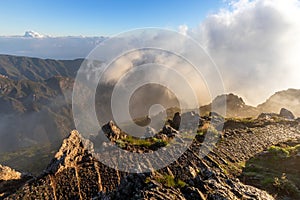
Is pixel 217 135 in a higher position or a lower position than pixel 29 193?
higher

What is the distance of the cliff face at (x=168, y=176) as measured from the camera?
2216cm

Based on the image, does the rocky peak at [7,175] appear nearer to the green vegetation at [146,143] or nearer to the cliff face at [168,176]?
the cliff face at [168,176]

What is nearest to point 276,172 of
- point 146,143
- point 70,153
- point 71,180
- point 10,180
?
point 146,143

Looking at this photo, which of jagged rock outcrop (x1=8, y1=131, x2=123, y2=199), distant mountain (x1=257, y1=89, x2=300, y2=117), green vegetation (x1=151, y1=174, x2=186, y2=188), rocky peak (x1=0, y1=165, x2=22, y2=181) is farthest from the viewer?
distant mountain (x1=257, y1=89, x2=300, y2=117)

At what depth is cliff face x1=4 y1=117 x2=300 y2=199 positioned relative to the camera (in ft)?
72.7

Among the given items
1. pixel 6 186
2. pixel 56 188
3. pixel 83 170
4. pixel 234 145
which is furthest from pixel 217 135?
pixel 6 186

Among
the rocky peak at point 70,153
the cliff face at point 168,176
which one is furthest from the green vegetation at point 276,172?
the rocky peak at point 70,153

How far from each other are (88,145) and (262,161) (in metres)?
26.0

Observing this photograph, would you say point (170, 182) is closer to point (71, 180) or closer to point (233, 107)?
point (71, 180)

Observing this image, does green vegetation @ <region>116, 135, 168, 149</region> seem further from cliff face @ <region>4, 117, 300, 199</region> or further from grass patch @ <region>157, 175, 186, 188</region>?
grass patch @ <region>157, 175, 186, 188</region>

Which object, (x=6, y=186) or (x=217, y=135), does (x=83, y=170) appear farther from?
(x=217, y=135)

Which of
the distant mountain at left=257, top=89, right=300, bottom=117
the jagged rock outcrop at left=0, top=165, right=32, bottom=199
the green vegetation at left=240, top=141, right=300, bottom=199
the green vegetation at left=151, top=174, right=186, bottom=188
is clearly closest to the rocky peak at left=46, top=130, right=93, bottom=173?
the jagged rock outcrop at left=0, top=165, right=32, bottom=199

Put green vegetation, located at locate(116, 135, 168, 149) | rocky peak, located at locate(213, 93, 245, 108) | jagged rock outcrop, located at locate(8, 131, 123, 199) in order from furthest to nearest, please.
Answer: rocky peak, located at locate(213, 93, 245, 108) → green vegetation, located at locate(116, 135, 168, 149) → jagged rock outcrop, located at locate(8, 131, 123, 199)

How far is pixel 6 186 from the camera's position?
3828 cm
